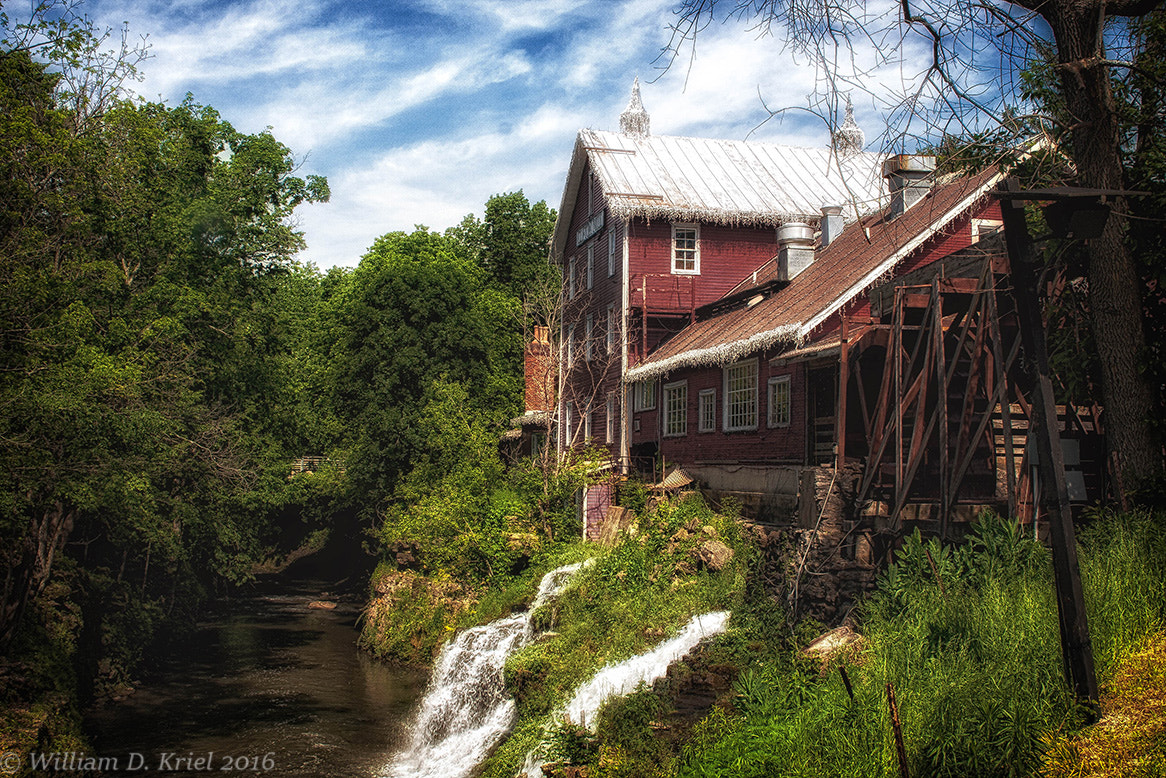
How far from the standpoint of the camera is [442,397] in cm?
3127

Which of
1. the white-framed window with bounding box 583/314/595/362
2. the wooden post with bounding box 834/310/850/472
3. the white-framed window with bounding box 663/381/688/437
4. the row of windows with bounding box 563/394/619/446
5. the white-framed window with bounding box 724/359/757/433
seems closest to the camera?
the wooden post with bounding box 834/310/850/472

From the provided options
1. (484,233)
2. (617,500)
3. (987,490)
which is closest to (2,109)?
(617,500)

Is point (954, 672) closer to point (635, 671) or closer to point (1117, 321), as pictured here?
point (1117, 321)

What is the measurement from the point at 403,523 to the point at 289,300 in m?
34.1

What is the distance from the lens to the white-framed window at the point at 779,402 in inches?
714

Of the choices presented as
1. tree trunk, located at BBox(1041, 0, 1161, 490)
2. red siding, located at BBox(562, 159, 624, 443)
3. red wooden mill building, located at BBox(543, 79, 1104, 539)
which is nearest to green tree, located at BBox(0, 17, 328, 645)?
red siding, located at BBox(562, 159, 624, 443)

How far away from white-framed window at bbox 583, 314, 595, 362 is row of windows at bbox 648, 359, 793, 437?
4305 mm

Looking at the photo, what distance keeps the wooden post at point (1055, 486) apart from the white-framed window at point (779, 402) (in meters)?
11.3

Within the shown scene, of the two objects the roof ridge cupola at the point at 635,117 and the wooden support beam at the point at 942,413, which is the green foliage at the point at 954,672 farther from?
the roof ridge cupola at the point at 635,117

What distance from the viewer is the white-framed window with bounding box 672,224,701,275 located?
1058 inches

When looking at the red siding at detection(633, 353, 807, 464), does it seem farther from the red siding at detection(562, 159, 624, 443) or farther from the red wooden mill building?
the red siding at detection(562, 159, 624, 443)

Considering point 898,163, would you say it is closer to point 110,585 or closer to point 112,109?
point 112,109

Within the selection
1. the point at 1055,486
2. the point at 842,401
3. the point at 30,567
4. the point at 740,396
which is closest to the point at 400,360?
the point at 740,396

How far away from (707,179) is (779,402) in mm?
12143
